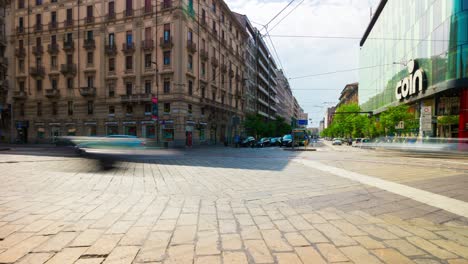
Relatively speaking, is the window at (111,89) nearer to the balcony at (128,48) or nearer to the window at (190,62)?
the balcony at (128,48)

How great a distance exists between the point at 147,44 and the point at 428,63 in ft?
114

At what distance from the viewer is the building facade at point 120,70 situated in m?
31.2

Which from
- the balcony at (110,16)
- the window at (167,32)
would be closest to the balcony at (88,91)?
the balcony at (110,16)

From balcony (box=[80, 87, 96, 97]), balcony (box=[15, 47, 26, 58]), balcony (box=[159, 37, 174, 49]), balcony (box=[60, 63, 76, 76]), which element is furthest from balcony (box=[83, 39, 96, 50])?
balcony (box=[15, 47, 26, 58])

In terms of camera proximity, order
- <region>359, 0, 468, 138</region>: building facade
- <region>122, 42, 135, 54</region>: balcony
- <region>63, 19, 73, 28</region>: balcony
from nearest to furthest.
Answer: <region>359, 0, 468, 138</region>: building facade
<region>122, 42, 135, 54</region>: balcony
<region>63, 19, 73, 28</region>: balcony

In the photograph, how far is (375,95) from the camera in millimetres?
51281

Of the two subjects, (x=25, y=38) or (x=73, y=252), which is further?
(x=25, y=38)

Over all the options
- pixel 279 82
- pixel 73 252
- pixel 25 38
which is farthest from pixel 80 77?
pixel 279 82

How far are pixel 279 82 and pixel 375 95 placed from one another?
46.6 metres

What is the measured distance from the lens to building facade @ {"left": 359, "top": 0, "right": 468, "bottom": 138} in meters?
25.3

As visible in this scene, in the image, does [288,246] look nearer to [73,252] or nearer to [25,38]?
[73,252]

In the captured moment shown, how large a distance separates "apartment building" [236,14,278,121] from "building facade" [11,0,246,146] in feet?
54.6

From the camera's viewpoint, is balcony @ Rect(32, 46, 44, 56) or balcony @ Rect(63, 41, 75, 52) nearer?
balcony @ Rect(63, 41, 75, 52)

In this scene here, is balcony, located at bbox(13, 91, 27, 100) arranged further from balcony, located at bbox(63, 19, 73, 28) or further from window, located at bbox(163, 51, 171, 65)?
window, located at bbox(163, 51, 171, 65)
